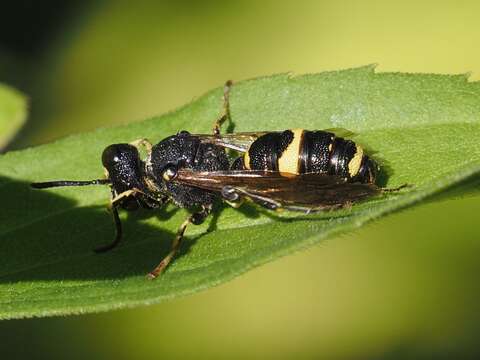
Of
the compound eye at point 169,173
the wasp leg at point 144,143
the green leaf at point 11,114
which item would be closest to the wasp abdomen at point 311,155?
the compound eye at point 169,173

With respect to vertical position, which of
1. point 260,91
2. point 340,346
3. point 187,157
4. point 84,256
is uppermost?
point 260,91

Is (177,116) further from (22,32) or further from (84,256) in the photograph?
(22,32)

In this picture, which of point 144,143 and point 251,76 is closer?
point 144,143

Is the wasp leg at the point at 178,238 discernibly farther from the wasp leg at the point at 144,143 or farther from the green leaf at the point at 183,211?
the wasp leg at the point at 144,143

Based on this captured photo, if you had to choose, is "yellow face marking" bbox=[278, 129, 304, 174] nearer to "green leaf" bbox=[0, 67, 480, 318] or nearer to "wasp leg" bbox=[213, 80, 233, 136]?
"green leaf" bbox=[0, 67, 480, 318]

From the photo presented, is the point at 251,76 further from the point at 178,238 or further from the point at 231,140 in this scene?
the point at 178,238

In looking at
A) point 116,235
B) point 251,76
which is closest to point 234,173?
point 116,235

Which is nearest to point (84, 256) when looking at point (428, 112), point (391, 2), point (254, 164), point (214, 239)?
point (214, 239)
